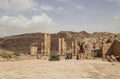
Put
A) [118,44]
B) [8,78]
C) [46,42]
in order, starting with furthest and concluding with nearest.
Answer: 1. [46,42]
2. [118,44]
3. [8,78]

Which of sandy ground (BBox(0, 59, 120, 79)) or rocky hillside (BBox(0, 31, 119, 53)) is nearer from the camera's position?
sandy ground (BBox(0, 59, 120, 79))

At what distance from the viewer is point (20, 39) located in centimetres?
12250

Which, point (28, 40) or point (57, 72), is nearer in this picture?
point (57, 72)

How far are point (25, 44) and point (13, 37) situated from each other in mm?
11511

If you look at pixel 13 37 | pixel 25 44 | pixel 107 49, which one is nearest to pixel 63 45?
pixel 107 49

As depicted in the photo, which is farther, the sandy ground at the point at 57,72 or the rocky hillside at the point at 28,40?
the rocky hillside at the point at 28,40

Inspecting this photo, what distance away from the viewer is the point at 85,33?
130m

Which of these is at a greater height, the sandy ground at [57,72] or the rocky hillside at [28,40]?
the rocky hillside at [28,40]

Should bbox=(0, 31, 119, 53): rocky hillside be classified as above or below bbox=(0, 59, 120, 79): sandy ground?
above

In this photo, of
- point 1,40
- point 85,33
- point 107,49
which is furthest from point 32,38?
point 107,49

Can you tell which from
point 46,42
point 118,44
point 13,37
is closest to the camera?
point 118,44

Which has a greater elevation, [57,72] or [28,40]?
[28,40]

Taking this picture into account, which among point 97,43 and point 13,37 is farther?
point 13,37

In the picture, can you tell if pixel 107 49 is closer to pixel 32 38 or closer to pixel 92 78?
pixel 92 78
